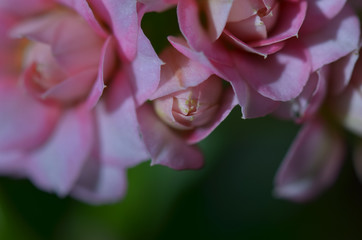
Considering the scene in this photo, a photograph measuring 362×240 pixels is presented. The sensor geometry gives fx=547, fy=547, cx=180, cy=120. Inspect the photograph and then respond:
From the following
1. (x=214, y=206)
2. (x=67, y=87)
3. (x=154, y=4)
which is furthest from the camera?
(x=214, y=206)

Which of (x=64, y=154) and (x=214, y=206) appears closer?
(x=64, y=154)

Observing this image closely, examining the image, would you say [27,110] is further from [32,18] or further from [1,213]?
[1,213]

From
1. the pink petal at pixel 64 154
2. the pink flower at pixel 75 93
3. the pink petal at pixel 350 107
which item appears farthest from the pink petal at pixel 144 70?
the pink petal at pixel 350 107

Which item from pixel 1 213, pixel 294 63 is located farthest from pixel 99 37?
pixel 1 213

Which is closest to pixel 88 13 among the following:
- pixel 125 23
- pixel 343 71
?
pixel 125 23

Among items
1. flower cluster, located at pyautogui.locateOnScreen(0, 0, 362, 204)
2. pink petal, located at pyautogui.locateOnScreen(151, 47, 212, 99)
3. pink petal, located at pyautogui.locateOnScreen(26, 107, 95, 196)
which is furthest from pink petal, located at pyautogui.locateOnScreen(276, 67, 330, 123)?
pink petal, located at pyautogui.locateOnScreen(26, 107, 95, 196)

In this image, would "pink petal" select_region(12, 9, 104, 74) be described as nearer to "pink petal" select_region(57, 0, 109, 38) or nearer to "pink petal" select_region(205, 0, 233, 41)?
"pink petal" select_region(57, 0, 109, 38)

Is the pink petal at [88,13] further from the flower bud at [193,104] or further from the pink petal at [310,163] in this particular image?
the pink petal at [310,163]

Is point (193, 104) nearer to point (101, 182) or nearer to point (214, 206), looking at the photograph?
point (101, 182)
